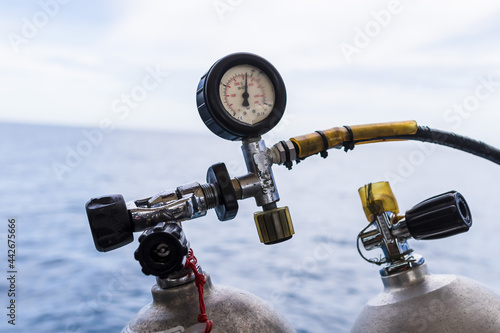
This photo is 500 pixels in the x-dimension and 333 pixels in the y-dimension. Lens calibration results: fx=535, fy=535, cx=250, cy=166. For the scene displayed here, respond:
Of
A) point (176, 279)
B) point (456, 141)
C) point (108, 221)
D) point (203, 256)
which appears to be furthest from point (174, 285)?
point (203, 256)

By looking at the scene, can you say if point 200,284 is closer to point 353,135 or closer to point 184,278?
point 184,278

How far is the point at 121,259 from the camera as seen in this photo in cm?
310

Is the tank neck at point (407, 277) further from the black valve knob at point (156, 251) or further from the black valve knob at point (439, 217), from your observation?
the black valve knob at point (156, 251)

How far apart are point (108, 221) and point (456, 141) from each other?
0.49 m

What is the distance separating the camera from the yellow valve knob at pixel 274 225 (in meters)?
0.64

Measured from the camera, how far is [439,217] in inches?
26.4

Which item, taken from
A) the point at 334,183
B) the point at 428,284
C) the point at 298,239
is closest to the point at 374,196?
the point at 428,284

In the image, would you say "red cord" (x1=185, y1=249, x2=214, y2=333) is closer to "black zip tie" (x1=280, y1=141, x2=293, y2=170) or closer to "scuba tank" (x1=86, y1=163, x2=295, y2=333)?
"scuba tank" (x1=86, y1=163, x2=295, y2=333)

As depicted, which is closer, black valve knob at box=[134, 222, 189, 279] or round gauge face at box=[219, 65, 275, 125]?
black valve knob at box=[134, 222, 189, 279]

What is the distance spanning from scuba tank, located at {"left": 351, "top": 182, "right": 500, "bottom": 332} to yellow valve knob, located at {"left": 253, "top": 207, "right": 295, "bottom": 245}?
143 millimetres

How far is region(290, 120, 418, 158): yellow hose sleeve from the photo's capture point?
2.23 ft

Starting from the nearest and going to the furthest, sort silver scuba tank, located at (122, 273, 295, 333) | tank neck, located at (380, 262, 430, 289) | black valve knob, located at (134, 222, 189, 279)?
black valve knob, located at (134, 222, 189, 279)
silver scuba tank, located at (122, 273, 295, 333)
tank neck, located at (380, 262, 430, 289)

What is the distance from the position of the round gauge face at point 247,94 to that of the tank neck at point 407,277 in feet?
0.89

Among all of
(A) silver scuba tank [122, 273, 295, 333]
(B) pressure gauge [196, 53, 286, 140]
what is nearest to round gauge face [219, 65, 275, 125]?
(B) pressure gauge [196, 53, 286, 140]
